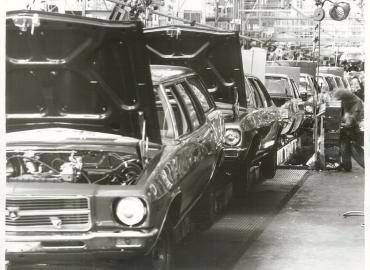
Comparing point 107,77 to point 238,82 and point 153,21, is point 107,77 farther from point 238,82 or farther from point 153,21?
point 153,21

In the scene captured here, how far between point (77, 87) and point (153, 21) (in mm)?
4136

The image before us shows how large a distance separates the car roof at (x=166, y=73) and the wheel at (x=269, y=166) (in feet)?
9.68

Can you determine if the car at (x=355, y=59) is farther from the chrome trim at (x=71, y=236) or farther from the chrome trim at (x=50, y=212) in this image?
the chrome trim at (x=50, y=212)

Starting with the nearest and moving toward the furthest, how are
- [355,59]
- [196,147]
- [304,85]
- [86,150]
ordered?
[86,150]
[196,147]
[355,59]
[304,85]

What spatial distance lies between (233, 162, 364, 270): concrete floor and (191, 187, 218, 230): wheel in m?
0.52

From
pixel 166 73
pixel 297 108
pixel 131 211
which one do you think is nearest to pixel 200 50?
pixel 166 73

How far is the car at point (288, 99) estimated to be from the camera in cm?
1086

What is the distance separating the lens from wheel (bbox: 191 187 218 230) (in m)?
6.52

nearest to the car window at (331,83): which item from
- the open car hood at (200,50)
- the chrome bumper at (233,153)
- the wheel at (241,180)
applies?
the wheel at (241,180)

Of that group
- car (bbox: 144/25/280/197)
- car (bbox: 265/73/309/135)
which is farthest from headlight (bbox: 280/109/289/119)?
car (bbox: 144/25/280/197)

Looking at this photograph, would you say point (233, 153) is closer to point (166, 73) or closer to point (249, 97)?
point (249, 97)

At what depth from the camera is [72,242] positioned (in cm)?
406

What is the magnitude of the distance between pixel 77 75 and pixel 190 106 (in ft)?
4.81

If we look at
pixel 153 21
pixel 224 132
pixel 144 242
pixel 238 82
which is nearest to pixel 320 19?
pixel 238 82
